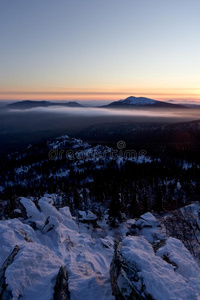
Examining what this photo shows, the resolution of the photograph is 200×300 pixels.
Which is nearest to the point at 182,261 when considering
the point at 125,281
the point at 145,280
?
the point at 145,280

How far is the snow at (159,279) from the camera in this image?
441 inches

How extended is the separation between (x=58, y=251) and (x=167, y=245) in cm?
1509

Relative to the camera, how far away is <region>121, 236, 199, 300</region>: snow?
36.7ft

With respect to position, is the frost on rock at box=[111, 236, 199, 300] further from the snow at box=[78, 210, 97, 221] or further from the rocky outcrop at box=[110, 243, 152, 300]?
the snow at box=[78, 210, 97, 221]

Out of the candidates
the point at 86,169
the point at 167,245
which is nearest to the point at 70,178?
the point at 86,169

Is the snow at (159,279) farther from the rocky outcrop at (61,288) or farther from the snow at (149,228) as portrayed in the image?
the snow at (149,228)

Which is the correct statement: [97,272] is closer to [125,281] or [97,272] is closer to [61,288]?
[61,288]

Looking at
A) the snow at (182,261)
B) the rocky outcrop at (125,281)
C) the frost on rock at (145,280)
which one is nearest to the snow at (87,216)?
the snow at (182,261)

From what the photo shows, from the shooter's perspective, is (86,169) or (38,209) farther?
(86,169)

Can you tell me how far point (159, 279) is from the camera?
39.2 ft

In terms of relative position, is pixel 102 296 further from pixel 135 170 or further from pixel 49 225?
pixel 135 170

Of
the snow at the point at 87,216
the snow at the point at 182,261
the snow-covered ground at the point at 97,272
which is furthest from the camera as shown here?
the snow at the point at 87,216

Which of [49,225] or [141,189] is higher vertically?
[49,225]

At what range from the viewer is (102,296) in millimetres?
12586
